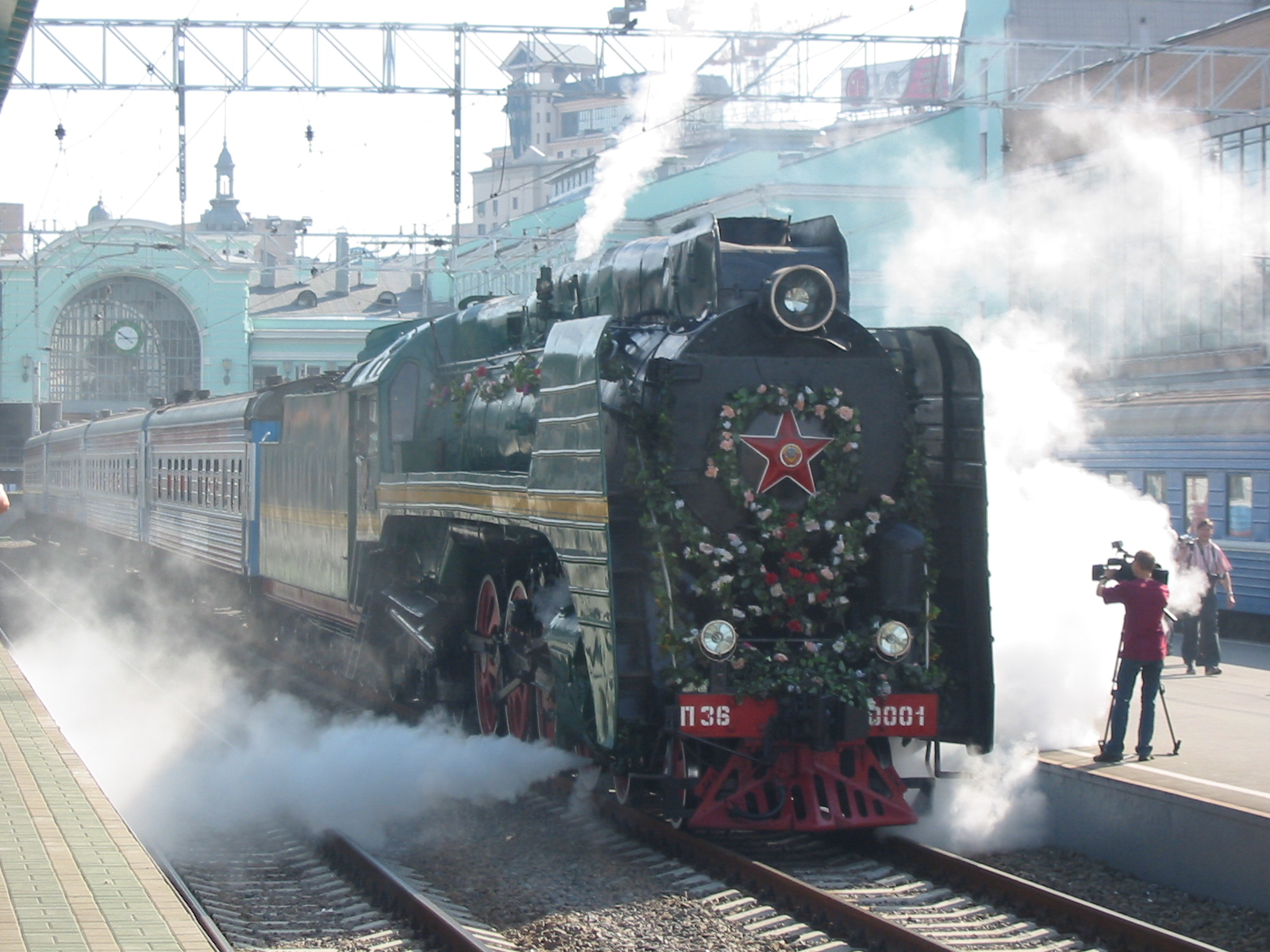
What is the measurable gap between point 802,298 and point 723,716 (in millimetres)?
2159

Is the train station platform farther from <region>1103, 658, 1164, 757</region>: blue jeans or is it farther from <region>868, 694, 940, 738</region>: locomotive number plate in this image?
<region>868, 694, 940, 738</region>: locomotive number plate

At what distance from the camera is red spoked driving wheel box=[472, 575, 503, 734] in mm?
9734

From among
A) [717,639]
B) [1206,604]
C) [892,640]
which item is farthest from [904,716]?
[1206,604]

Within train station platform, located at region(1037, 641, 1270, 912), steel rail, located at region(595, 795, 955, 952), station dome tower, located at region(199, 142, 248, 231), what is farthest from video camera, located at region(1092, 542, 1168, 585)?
station dome tower, located at region(199, 142, 248, 231)

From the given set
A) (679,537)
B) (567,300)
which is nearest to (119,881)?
(679,537)

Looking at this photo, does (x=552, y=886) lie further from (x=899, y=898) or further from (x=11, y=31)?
(x=11, y=31)

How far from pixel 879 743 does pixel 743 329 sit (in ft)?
7.52

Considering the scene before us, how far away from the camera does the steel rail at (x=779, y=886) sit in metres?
6.11

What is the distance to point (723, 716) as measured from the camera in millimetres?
7180

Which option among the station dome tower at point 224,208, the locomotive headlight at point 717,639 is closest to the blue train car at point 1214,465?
the locomotive headlight at point 717,639

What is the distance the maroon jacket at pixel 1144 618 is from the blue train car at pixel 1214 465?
8.18 metres

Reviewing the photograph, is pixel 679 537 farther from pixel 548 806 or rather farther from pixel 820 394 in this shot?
pixel 548 806

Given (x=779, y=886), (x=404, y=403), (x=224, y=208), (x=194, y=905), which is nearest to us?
(x=194, y=905)

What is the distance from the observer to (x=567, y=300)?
924 cm
